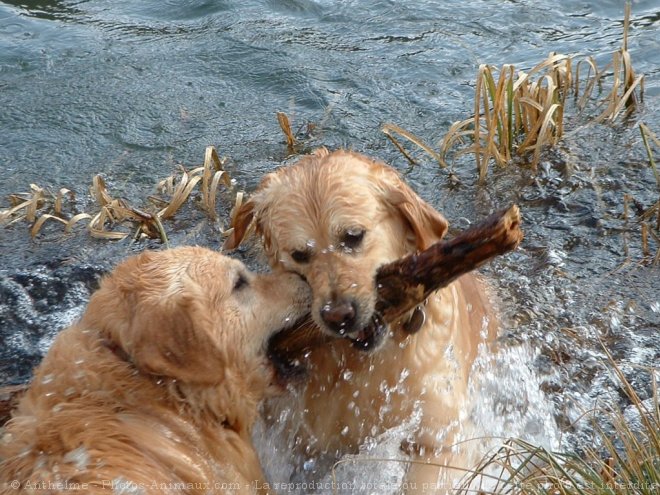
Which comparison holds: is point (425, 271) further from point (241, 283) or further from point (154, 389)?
point (154, 389)

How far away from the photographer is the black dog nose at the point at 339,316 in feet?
13.7

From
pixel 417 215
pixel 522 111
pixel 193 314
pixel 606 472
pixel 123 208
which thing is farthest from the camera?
pixel 522 111

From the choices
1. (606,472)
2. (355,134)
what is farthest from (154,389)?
(355,134)

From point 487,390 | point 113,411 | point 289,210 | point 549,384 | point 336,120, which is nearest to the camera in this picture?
point 113,411

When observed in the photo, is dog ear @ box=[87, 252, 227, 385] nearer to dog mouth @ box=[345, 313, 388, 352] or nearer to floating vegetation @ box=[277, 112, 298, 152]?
dog mouth @ box=[345, 313, 388, 352]

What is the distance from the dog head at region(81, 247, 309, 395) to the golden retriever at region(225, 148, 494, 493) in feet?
0.98

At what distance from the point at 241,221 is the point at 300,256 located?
752 millimetres

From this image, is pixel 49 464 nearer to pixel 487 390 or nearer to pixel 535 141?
pixel 487 390

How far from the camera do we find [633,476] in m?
3.76

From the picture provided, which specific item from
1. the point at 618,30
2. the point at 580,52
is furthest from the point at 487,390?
the point at 618,30

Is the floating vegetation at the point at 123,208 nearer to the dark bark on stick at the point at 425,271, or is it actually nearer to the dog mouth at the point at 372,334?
the dark bark on stick at the point at 425,271

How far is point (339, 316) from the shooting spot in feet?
13.7

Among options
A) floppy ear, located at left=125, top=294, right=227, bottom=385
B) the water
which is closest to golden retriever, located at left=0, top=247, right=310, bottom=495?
floppy ear, located at left=125, top=294, right=227, bottom=385

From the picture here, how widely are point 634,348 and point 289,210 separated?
2668 mm
